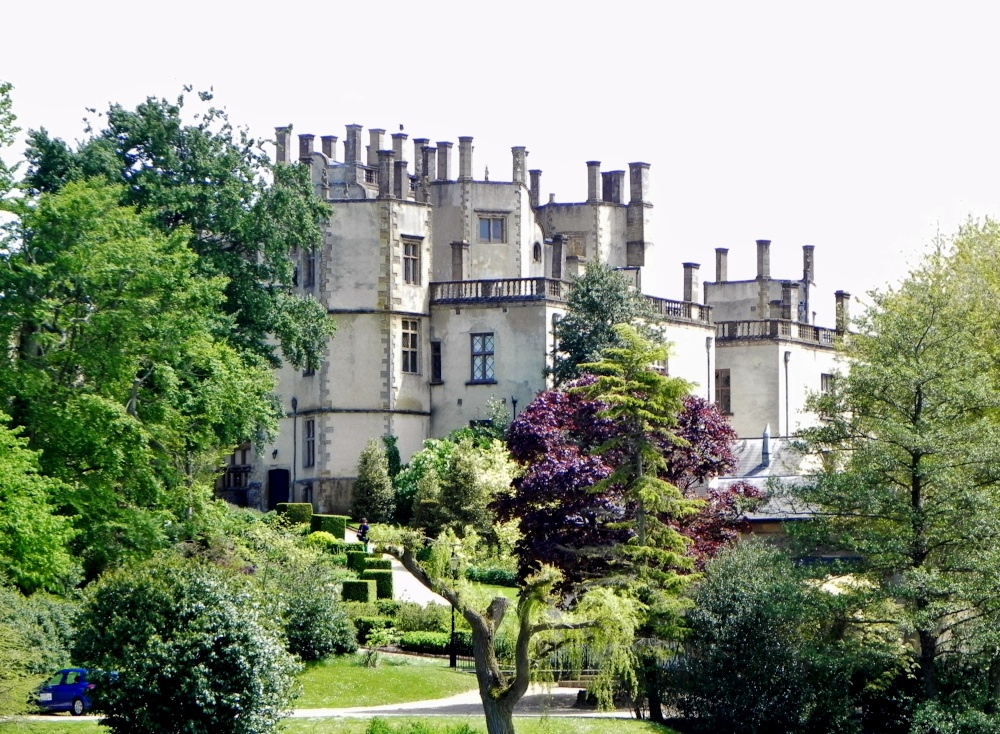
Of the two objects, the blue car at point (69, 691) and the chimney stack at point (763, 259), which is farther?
the chimney stack at point (763, 259)

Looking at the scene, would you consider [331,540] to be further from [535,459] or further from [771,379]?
[771,379]

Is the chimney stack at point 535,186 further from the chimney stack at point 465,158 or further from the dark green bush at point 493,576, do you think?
the dark green bush at point 493,576

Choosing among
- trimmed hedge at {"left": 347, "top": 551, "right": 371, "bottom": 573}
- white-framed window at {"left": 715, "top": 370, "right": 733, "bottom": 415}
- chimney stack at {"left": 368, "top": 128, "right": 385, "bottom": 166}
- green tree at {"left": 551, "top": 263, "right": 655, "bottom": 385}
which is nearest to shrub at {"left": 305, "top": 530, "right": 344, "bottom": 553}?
trimmed hedge at {"left": 347, "top": 551, "right": 371, "bottom": 573}

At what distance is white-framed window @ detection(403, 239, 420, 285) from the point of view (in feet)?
212

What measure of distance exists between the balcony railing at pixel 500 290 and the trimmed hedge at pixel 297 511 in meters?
10.4

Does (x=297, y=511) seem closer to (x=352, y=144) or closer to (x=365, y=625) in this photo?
(x=365, y=625)

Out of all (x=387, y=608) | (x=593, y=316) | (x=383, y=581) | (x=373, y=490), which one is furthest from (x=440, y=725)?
(x=593, y=316)

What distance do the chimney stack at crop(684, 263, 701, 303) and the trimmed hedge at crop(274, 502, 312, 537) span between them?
806 inches

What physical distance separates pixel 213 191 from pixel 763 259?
39107 mm

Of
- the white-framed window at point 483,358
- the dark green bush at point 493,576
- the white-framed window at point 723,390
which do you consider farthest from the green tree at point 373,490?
the white-framed window at point 723,390

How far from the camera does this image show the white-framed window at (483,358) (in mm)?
64688

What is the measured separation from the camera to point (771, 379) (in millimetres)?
73000

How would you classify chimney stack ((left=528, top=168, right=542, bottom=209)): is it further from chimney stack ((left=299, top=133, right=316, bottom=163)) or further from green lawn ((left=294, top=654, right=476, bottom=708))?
green lawn ((left=294, top=654, right=476, bottom=708))

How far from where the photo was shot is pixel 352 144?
7800cm
